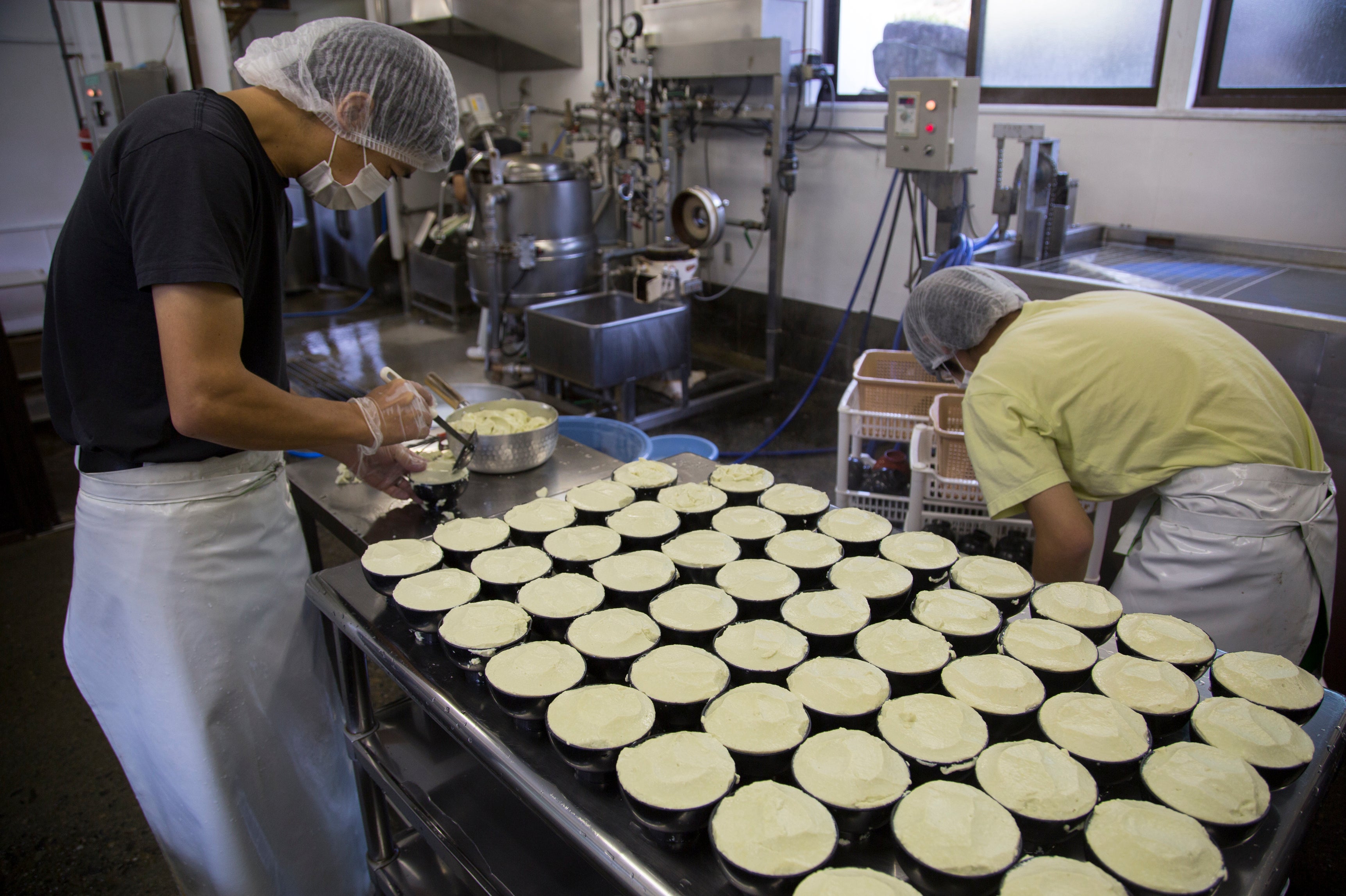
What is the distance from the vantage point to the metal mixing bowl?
1807 mm

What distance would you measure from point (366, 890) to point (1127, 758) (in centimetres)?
150

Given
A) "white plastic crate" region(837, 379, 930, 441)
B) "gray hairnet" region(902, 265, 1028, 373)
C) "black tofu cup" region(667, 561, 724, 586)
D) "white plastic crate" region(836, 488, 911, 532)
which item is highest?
"gray hairnet" region(902, 265, 1028, 373)

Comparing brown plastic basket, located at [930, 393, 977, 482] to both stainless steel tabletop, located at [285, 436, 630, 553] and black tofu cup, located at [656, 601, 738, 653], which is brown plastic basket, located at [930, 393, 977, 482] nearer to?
stainless steel tabletop, located at [285, 436, 630, 553]

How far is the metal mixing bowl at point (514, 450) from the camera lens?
1807 mm

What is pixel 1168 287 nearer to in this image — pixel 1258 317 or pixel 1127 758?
pixel 1258 317

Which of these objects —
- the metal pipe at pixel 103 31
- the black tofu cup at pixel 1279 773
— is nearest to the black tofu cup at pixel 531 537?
the black tofu cup at pixel 1279 773

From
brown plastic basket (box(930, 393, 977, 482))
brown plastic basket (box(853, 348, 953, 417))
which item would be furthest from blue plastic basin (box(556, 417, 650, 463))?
brown plastic basket (box(930, 393, 977, 482))

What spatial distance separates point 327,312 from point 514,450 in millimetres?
4887

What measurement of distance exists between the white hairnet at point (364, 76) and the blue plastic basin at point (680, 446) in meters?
1.56

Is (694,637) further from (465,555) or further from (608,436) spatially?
(608,436)

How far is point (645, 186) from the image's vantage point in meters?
4.31

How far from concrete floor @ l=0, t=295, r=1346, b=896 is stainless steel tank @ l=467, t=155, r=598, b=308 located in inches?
47.6

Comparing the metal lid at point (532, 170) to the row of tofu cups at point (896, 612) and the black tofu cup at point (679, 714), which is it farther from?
the black tofu cup at point (679, 714)

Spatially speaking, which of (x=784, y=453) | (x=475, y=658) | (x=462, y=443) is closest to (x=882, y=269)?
(x=784, y=453)
